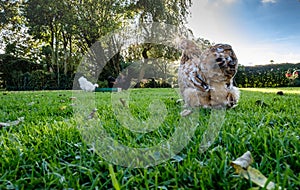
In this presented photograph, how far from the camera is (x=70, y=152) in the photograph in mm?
Result: 1042

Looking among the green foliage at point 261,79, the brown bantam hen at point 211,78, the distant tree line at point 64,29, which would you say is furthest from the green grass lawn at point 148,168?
the green foliage at point 261,79

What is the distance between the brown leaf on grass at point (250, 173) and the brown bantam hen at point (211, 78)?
1.23m

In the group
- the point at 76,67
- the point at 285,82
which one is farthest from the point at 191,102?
the point at 76,67

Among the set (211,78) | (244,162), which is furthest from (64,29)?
(244,162)

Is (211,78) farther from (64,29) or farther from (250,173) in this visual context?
(64,29)

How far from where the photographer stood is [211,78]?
6.53ft

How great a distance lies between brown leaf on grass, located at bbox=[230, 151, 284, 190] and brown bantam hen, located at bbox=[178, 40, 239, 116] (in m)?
1.23

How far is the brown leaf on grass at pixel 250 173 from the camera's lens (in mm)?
675

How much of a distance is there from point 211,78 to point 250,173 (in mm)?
1330

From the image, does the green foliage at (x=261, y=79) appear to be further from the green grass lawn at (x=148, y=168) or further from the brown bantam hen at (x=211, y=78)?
the green grass lawn at (x=148, y=168)

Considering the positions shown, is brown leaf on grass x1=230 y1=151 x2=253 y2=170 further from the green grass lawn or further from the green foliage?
the green foliage

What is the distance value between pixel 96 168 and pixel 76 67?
1582cm

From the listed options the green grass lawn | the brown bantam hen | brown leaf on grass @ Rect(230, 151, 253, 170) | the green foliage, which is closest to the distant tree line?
the green foliage

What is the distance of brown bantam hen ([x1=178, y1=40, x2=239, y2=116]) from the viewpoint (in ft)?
6.45
